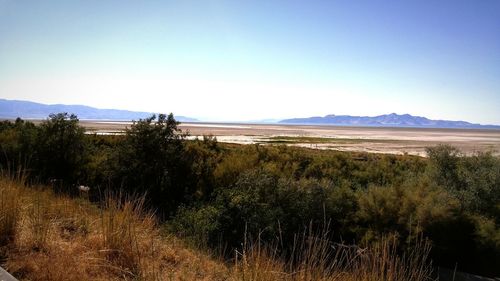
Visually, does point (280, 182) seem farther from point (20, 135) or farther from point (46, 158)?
point (20, 135)

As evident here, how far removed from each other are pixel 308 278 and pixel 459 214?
7844 millimetres

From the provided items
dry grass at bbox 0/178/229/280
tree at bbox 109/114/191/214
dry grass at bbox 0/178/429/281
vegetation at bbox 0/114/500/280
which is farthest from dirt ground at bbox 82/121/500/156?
dry grass at bbox 0/178/429/281

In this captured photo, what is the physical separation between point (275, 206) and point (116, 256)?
675 centimetres

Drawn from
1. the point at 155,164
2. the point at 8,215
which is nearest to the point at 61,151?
the point at 155,164

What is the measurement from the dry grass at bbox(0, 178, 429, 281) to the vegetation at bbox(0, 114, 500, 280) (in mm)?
38

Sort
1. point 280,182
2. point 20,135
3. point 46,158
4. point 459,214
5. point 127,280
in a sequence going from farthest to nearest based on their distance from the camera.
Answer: point 20,135
point 46,158
point 280,182
point 459,214
point 127,280

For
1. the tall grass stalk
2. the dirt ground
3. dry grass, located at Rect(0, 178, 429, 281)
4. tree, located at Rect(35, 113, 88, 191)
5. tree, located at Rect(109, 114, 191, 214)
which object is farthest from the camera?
the dirt ground

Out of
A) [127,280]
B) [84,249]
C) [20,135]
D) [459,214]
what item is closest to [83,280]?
[127,280]

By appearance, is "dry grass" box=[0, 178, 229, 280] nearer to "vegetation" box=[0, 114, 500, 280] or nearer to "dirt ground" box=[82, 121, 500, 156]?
"vegetation" box=[0, 114, 500, 280]

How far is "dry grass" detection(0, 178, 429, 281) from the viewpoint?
4160mm

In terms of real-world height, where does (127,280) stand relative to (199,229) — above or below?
above

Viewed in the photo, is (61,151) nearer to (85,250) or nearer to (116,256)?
(85,250)

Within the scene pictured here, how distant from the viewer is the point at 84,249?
16.7 ft

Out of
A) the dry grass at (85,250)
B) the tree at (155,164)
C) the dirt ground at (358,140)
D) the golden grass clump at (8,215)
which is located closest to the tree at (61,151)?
the tree at (155,164)
